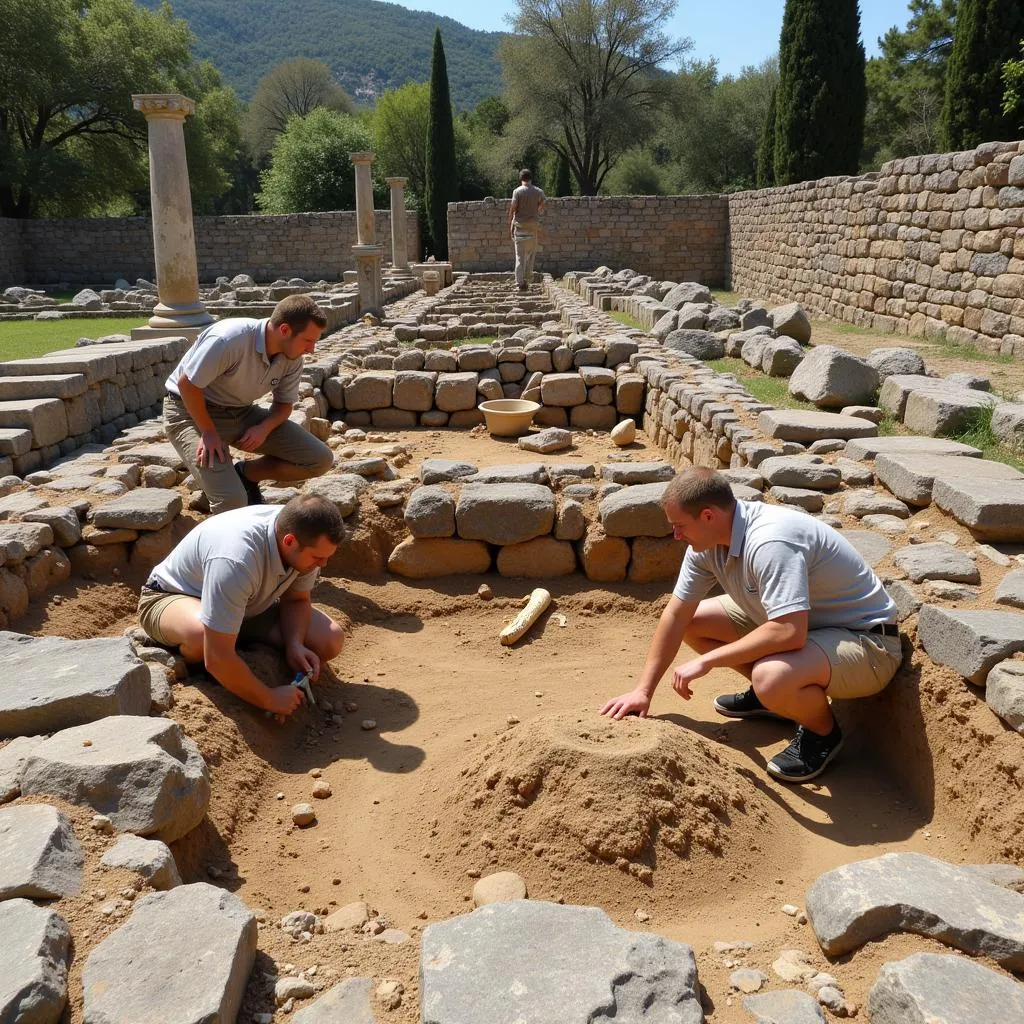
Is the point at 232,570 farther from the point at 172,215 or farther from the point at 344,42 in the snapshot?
the point at 344,42

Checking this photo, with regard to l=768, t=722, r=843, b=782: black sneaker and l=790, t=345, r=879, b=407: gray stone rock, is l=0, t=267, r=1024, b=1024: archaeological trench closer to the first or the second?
l=768, t=722, r=843, b=782: black sneaker

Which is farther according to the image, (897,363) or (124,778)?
(897,363)

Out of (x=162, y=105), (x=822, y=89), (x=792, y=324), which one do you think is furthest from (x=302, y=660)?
(x=822, y=89)

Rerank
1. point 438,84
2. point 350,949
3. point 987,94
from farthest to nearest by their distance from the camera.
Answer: point 438,84, point 987,94, point 350,949

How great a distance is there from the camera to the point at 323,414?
9.05 metres

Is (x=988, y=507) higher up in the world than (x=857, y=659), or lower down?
higher up

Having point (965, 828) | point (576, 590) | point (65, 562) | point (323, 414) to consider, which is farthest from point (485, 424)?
point (965, 828)

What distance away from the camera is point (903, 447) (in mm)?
5500

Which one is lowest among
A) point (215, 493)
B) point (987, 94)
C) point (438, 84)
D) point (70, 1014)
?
point (70, 1014)

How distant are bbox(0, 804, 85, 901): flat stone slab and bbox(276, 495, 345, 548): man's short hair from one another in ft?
4.24

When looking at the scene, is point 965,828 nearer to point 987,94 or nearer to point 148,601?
point 148,601

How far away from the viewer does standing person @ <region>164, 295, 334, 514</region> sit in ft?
15.6

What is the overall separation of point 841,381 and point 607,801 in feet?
16.6

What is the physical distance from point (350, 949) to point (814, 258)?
16.1 m
